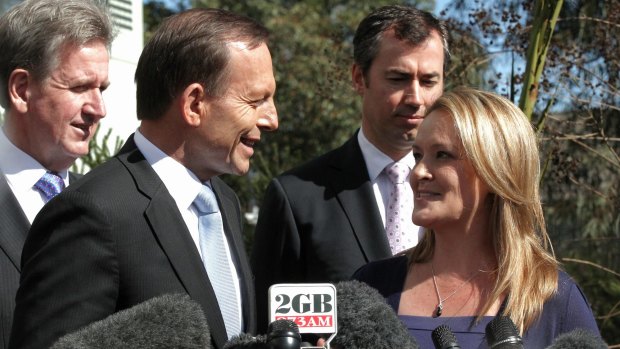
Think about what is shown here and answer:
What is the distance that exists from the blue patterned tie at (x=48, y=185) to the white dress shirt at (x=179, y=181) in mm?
689

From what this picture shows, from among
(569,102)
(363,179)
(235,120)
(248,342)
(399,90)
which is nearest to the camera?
(248,342)

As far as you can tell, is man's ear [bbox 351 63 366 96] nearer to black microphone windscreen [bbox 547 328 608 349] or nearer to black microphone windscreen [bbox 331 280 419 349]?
black microphone windscreen [bbox 331 280 419 349]

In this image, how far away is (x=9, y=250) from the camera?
138 inches

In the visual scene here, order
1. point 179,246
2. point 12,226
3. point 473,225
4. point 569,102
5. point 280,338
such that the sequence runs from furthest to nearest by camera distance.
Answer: point 569,102 < point 12,226 < point 473,225 < point 179,246 < point 280,338

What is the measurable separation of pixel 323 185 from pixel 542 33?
1.23 m

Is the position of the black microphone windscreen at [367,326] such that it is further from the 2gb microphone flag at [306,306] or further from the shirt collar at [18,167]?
the shirt collar at [18,167]

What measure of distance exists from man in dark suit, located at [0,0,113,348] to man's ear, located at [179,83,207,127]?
0.75 metres

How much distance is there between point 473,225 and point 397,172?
3.48ft

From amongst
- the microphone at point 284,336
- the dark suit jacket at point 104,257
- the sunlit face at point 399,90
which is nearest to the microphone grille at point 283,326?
the microphone at point 284,336

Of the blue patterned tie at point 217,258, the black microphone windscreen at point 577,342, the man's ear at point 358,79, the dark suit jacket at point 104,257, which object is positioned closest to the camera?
the black microphone windscreen at point 577,342

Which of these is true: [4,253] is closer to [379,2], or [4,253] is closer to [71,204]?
[71,204]

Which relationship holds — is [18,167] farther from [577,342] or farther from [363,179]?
[577,342]

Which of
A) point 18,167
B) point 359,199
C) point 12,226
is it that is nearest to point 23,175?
point 18,167

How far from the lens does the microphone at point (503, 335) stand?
2.33 meters
